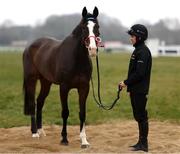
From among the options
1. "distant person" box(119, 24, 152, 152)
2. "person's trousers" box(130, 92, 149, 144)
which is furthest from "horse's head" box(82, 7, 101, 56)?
"person's trousers" box(130, 92, 149, 144)

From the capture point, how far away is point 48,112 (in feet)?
37.3

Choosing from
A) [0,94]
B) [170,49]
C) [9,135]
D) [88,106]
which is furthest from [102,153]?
[170,49]

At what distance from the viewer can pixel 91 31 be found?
693 cm

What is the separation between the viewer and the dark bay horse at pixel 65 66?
7137 mm

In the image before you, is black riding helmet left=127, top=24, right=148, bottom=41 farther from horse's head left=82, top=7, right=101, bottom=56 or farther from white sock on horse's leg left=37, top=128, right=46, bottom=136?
white sock on horse's leg left=37, top=128, right=46, bottom=136

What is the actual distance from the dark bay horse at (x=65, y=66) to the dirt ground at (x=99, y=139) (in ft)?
0.94

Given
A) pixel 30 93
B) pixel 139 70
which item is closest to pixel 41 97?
pixel 30 93

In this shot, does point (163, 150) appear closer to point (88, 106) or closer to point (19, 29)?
point (88, 106)

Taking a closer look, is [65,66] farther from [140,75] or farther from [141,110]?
[141,110]

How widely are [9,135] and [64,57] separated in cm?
210

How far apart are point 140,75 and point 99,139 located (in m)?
1.82

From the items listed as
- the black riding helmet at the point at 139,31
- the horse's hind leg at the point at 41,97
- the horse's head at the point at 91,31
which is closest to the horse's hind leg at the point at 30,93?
the horse's hind leg at the point at 41,97

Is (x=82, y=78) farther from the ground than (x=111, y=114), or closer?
farther from the ground

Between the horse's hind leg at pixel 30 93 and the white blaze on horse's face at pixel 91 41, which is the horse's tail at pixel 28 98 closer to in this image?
the horse's hind leg at pixel 30 93
